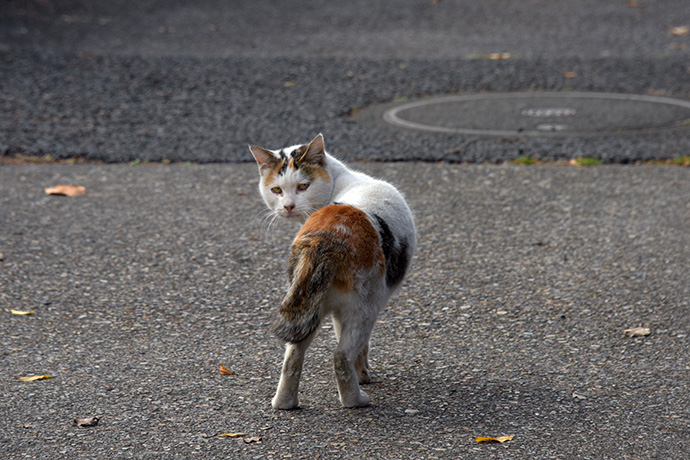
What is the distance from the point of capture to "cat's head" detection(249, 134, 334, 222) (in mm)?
3816

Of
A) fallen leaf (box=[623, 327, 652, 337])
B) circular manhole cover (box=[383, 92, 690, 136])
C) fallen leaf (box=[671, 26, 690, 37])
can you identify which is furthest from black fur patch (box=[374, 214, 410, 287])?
fallen leaf (box=[671, 26, 690, 37])

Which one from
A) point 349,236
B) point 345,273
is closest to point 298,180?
point 349,236

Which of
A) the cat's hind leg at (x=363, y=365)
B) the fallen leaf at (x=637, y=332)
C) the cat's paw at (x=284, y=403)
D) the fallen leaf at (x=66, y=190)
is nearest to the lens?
the cat's paw at (x=284, y=403)

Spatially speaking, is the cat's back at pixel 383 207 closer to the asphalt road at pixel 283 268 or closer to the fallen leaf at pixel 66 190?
the asphalt road at pixel 283 268

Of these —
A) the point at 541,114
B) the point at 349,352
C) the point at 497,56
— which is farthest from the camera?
the point at 497,56

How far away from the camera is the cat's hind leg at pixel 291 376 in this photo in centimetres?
337

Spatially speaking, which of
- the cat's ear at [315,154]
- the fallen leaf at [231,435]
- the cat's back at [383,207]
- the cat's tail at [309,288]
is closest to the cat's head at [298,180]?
the cat's ear at [315,154]

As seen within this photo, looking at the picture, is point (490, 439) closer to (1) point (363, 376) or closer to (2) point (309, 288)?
(1) point (363, 376)

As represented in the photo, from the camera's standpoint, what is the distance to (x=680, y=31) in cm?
1112

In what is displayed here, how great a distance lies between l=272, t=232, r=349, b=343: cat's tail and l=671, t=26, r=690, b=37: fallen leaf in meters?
9.42

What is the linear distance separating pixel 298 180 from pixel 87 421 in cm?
143

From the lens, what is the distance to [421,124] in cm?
767

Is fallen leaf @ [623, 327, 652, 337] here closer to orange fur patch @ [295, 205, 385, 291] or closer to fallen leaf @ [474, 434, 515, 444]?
fallen leaf @ [474, 434, 515, 444]

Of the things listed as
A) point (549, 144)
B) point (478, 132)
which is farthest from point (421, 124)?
point (549, 144)
